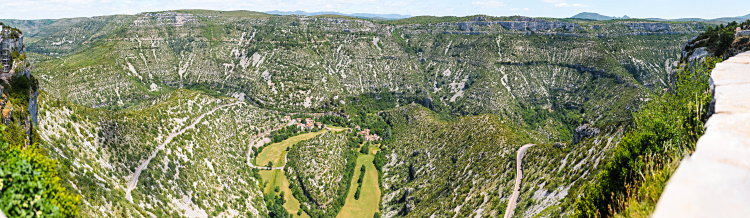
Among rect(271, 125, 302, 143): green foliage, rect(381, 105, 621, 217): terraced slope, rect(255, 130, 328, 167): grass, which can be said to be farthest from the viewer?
rect(271, 125, 302, 143): green foliage

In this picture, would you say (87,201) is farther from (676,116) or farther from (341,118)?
(341,118)

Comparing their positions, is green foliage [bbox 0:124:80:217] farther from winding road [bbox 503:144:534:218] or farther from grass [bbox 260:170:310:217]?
grass [bbox 260:170:310:217]

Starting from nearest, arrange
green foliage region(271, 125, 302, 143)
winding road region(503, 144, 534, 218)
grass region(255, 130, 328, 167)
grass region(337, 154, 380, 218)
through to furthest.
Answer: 1. winding road region(503, 144, 534, 218)
2. grass region(337, 154, 380, 218)
3. grass region(255, 130, 328, 167)
4. green foliage region(271, 125, 302, 143)

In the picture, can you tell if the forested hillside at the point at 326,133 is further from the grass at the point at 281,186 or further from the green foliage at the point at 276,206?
the grass at the point at 281,186

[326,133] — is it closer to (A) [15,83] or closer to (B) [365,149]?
(B) [365,149]

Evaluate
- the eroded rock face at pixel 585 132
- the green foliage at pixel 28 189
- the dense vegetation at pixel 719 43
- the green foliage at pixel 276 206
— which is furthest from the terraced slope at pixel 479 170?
the green foliage at pixel 28 189

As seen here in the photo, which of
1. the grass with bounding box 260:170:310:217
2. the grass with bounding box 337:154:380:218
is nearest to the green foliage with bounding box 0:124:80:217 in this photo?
the grass with bounding box 260:170:310:217
